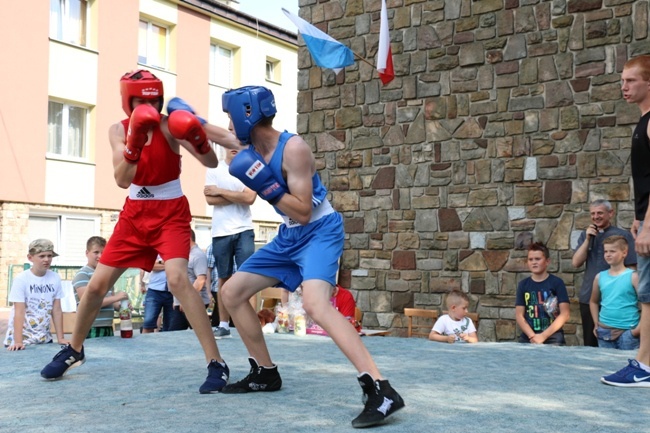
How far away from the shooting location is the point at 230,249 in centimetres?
704

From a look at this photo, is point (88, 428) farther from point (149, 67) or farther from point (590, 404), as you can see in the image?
point (149, 67)

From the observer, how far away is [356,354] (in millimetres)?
3535

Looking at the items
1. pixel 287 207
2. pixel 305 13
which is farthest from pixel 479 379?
pixel 305 13

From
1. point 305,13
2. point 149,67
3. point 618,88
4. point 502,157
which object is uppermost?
point 149,67

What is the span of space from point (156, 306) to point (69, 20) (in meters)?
11.8

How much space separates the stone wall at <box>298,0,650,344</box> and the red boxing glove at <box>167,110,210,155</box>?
5.43m

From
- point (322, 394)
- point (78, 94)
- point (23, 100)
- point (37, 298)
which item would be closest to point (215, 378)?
point (322, 394)

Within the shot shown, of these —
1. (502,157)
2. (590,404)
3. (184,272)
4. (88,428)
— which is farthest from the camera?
(502,157)

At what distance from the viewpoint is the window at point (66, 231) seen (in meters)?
17.5

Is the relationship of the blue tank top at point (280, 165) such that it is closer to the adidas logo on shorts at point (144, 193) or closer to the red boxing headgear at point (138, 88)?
the red boxing headgear at point (138, 88)

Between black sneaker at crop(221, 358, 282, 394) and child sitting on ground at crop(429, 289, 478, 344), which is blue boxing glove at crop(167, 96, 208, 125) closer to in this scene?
black sneaker at crop(221, 358, 282, 394)

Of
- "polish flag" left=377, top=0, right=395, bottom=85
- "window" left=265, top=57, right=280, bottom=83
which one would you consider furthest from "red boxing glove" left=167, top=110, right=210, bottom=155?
"window" left=265, top=57, right=280, bottom=83

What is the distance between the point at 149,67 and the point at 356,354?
57.7ft

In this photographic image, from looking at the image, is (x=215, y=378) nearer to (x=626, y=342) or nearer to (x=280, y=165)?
(x=280, y=165)
